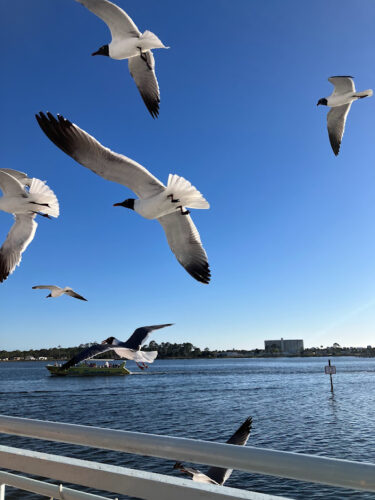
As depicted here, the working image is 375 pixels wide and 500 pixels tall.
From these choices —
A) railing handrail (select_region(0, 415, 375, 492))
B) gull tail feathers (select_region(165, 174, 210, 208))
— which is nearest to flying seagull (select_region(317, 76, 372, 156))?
gull tail feathers (select_region(165, 174, 210, 208))

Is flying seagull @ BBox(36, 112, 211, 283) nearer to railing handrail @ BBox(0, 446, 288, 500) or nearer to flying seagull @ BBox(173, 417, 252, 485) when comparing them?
flying seagull @ BBox(173, 417, 252, 485)

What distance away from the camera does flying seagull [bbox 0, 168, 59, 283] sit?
14.0ft

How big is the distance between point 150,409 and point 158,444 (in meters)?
29.3

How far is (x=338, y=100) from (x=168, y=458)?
8.27m

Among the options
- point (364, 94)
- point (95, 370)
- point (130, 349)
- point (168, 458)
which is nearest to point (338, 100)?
point (364, 94)

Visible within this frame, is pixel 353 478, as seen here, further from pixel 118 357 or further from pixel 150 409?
pixel 150 409

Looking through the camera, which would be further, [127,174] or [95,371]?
[95,371]

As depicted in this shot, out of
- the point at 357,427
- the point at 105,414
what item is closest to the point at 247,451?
the point at 357,427

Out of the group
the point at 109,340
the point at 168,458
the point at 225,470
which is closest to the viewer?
the point at 168,458

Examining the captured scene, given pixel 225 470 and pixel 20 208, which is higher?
pixel 20 208

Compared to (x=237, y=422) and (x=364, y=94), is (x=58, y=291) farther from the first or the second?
(x=237, y=422)

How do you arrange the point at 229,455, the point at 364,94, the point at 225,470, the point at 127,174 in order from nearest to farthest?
1. the point at 229,455
2. the point at 127,174
3. the point at 225,470
4. the point at 364,94

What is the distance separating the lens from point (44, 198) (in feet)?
14.0

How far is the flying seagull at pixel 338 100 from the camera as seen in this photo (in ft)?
27.5
